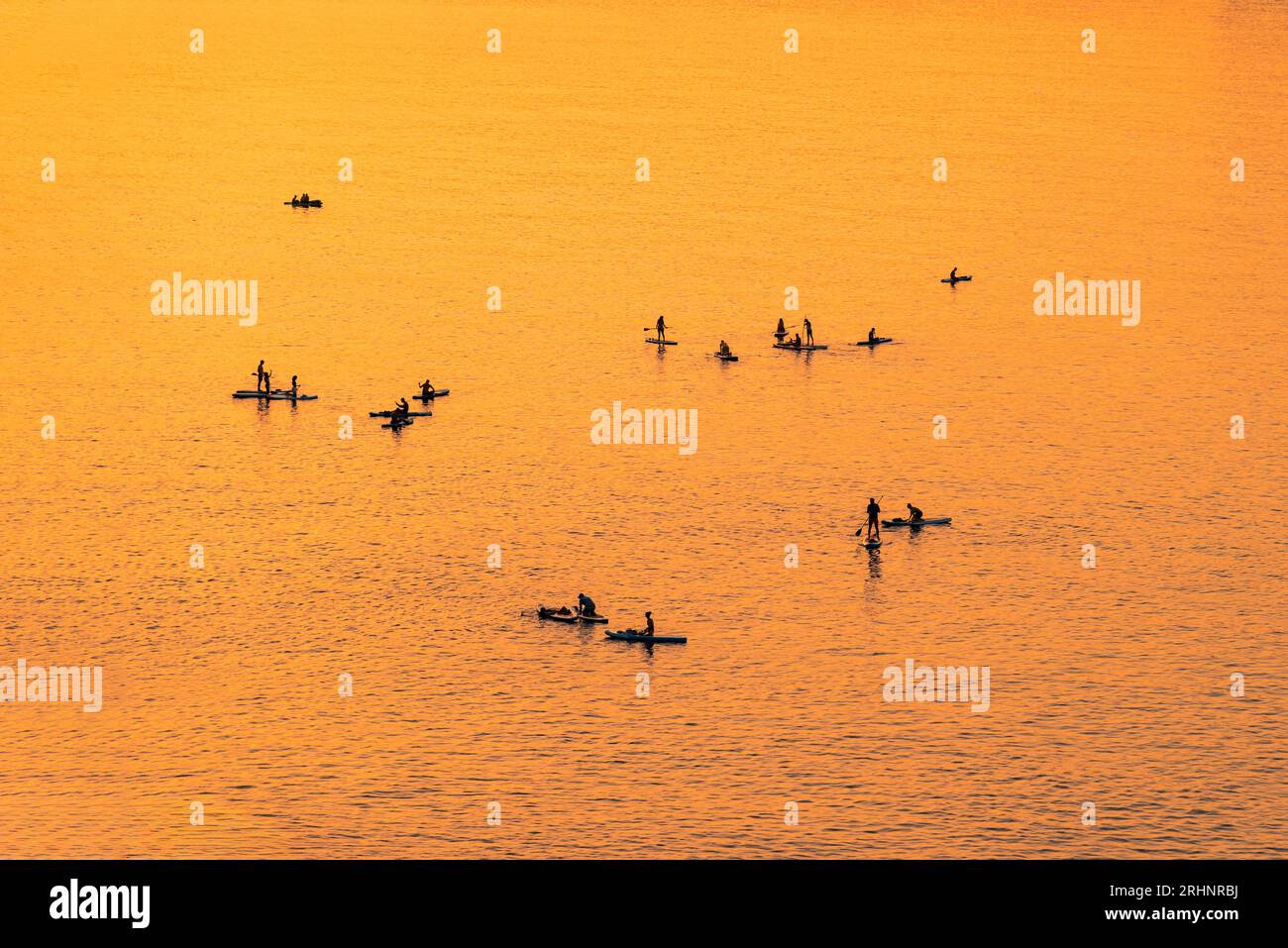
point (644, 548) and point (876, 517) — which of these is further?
point (876, 517)

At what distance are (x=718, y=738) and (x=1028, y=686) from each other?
14.8 meters

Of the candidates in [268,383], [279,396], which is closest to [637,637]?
[279,396]

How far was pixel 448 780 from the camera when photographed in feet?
247

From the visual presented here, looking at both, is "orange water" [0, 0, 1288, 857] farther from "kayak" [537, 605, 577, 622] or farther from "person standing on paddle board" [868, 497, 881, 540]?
"person standing on paddle board" [868, 497, 881, 540]

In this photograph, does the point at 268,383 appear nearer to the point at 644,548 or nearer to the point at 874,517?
the point at 644,548

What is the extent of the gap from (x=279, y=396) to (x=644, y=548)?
38056mm

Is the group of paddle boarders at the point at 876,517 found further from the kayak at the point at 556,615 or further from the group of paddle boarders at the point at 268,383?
the group of paddle boarders at the point at 268,383

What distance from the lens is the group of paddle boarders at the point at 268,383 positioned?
127875mm

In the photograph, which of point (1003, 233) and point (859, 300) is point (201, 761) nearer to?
point (859, 300)

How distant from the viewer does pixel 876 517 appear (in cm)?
10094

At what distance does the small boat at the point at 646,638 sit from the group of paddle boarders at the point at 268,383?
1844 inches

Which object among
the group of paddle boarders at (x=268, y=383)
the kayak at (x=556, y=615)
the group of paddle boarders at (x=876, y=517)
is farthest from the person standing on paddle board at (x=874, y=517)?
the group of paddle boarders at (x=268, y=383)

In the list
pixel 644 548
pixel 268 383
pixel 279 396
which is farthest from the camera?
pixel 268 383
